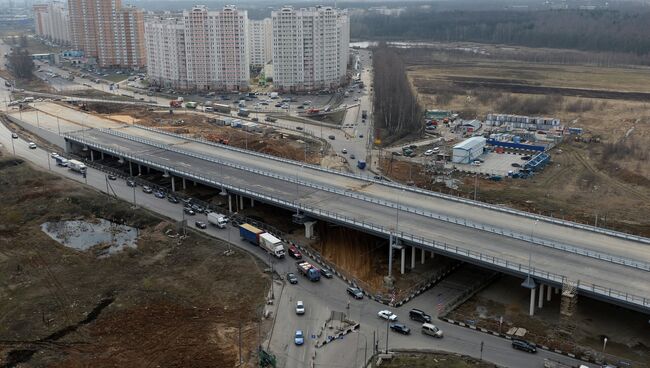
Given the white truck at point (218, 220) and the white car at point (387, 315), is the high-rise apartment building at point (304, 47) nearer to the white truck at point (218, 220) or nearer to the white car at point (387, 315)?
the white truck at point (218, 220)

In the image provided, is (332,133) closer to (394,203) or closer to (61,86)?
(394,203)

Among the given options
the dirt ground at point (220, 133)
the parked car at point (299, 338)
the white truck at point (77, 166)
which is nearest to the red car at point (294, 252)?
the parked car at point (299, 338)

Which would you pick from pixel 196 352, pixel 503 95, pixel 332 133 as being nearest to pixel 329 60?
pixel 503 95

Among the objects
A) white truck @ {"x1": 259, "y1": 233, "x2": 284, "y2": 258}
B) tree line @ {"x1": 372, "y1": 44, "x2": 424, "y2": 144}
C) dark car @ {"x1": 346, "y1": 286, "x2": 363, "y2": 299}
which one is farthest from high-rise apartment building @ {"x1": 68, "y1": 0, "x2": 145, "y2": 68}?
dark car @ {"x1": 346, "y1": 286, "x2": 363, "y2": 299}

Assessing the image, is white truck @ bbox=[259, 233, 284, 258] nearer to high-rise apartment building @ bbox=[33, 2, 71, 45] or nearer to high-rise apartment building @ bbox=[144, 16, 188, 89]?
high-rise apartment building @ bbox=[144, 16, 188, 89]

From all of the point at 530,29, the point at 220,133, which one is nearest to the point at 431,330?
the point at 220,133
